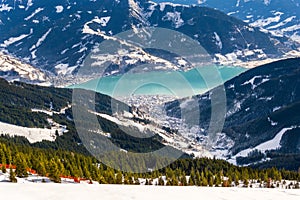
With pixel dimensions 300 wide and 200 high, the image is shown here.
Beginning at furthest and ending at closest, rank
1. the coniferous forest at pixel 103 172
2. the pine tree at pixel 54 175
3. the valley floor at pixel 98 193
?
the coniferous forest at pixel 103 172 → the pine tree at pixel 54 175 → the valley floor at pixel 98 193

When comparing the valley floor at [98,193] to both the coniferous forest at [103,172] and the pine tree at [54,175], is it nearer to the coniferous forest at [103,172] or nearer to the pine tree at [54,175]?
the coniferous forest at [103,172]

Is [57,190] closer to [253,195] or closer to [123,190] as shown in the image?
[123,190]

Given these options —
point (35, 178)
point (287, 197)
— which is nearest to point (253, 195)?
point (287, 197)

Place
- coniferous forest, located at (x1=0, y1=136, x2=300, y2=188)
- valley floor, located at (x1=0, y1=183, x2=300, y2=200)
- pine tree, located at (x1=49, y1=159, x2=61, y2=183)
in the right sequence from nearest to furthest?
valley floor, located at (x1=0, y1=183, x2=300, y2=200)
pine tree, located at (x1=49, y1=159, x2=61, y2=183)
coniferous forest, located at (x1=0, y1=136, x2=300, y2=188)

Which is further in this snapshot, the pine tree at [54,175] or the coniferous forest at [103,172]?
the coniferous forest at [103,172]

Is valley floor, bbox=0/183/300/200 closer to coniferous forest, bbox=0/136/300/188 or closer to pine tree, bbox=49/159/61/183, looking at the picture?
coniferous forest, bbox=0/136/300/188

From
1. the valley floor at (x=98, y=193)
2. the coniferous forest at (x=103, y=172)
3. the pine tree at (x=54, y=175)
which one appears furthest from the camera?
the coniferous forest at (x=103, y=172)

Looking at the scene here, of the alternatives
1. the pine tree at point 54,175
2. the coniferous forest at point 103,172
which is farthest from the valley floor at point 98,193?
the pine tree at point 54,175

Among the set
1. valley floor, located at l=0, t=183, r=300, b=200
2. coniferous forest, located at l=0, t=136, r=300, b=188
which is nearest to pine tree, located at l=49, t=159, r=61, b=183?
coniferous forest, located at l=0, t=136, r=300, b=188

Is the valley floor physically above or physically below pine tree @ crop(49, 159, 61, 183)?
below

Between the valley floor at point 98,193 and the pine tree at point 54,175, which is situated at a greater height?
the pine tree at point 54,175

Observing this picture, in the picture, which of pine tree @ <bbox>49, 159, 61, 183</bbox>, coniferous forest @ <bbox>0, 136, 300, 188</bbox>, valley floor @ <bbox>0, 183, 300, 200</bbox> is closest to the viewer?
valley floor @ <bbox>0, 183, 300, 200</bbox>
